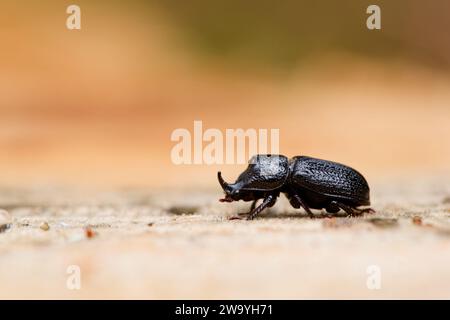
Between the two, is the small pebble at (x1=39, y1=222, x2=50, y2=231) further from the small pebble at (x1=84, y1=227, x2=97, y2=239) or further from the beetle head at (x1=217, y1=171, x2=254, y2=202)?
the beetle head at (x1=217, y1=171, x2=254, y2=202)

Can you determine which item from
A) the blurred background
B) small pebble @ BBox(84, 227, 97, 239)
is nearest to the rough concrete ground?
small pebble @ BBox(84, 227, 97, 239)

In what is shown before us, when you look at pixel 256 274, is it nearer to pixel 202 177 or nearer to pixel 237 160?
pixel 202 177

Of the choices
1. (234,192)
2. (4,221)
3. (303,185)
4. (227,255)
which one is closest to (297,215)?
(303,185)

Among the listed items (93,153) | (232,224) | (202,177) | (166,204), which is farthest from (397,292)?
(93,153)

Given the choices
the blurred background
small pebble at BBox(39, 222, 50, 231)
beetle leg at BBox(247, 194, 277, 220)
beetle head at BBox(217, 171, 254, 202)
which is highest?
the blurred background

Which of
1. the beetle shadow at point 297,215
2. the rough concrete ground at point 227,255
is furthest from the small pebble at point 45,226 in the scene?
the beetle shadow at point 297,215

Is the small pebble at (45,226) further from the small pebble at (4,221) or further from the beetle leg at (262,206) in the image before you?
the beetle leg at (262,206)
